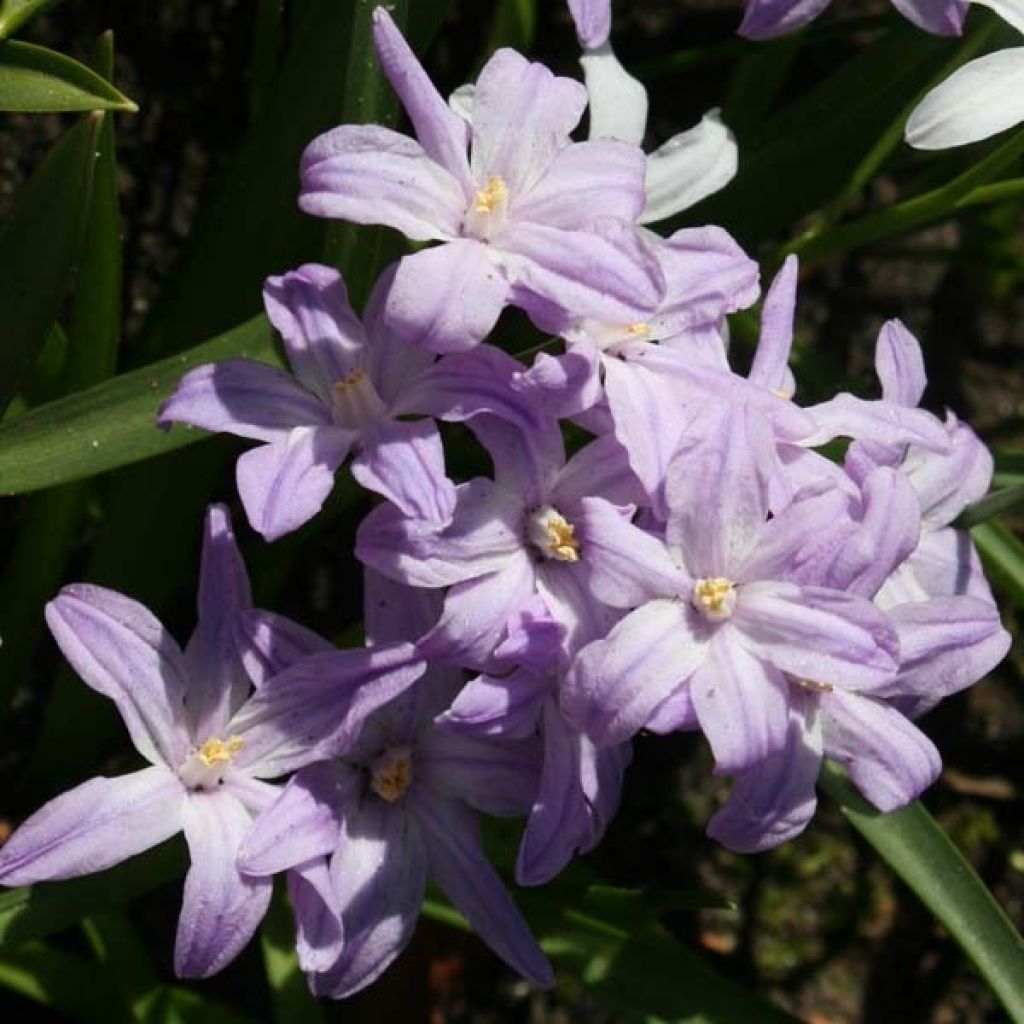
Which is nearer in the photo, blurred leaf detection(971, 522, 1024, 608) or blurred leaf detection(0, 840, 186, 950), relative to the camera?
blurred leaf detection(0, 840, 186, 950)

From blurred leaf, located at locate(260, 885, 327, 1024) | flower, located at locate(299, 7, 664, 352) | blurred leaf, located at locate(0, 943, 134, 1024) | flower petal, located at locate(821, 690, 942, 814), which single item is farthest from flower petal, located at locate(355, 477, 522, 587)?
blurred leaf, located at locate(0, 943, 134, 1024)

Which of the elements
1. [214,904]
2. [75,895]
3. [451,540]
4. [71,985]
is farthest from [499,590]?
[71,985]

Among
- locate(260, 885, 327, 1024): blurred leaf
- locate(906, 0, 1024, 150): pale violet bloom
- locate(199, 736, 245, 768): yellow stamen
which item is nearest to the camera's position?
locate(199, 736, 245, 768): yellow stamen

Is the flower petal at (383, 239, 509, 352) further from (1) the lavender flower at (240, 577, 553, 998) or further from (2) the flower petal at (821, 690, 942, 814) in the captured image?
(2) the flower petal at (821, 690, 942, 814)

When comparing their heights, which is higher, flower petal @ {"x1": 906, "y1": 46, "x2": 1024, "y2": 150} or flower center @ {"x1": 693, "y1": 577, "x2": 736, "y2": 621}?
flower petal @ {"x1": 906, "y1": 46, "x2": 1024, "y2": 150}

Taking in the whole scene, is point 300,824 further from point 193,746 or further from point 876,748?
point 876,748

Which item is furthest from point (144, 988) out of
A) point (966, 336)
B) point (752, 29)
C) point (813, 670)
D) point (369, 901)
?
point (966, 336)

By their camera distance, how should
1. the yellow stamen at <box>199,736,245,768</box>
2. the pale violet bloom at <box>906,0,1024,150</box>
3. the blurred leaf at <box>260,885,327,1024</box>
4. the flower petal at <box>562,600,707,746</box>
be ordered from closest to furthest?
1. the flower petal at <box>562,600,707,746</box>
2. the yellow stamen at <box>199,736,245,768</box>
3. the pale violet bloom at <box>906,0,1024,150</box>
4. the blurred leaf at <box>260,885,327,1024</box>
